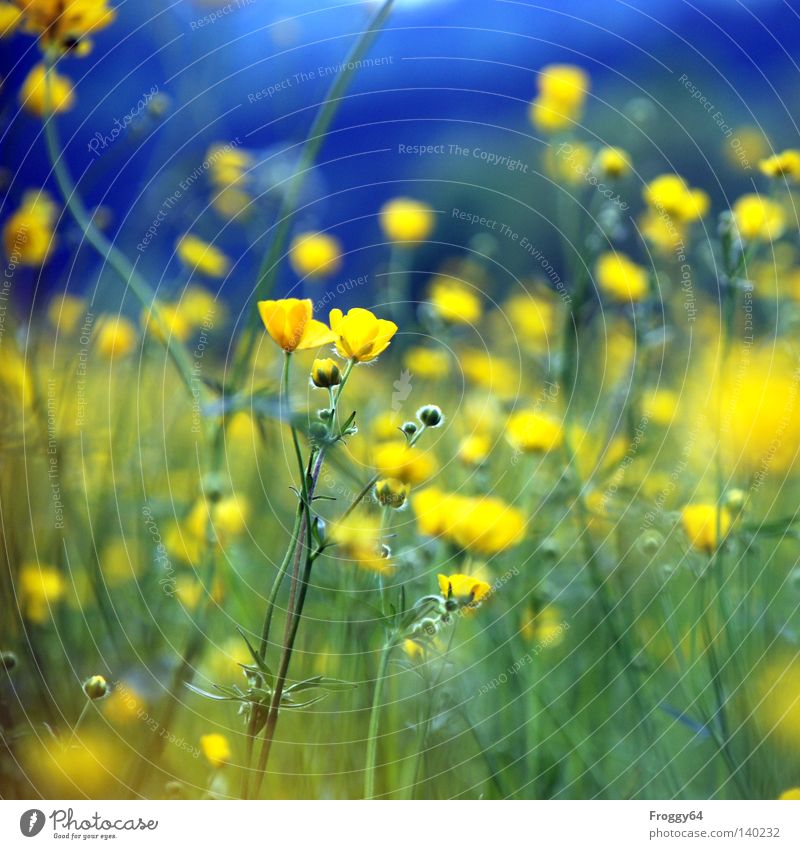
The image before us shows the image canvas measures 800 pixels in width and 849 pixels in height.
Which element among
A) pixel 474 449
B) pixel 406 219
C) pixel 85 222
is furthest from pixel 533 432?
pixel 85 222

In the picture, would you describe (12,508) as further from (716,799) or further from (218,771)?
(716,799)

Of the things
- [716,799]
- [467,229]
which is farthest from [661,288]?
[716,799]

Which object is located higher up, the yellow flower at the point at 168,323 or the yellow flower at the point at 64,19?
the yellow flower at the point at 64,19

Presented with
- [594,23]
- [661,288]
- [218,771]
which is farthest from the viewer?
[661,288]

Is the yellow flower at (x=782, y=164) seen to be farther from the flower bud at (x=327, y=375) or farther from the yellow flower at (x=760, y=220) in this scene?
the flower bud at (x=327, y=375)

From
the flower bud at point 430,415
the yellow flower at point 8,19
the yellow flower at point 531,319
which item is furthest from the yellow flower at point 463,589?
the yellow flower at point 8,19
